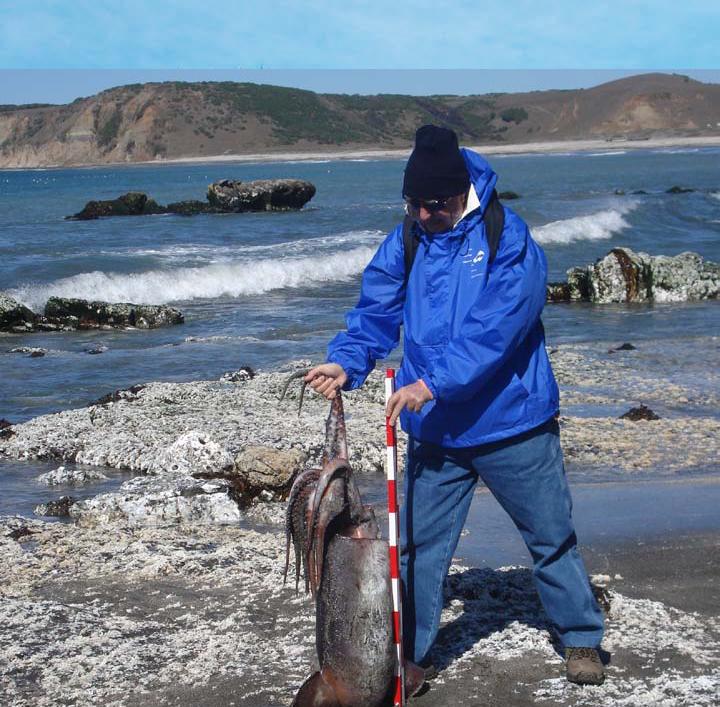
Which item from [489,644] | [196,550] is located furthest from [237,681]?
[196,550]

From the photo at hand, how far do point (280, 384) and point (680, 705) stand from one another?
297 inches

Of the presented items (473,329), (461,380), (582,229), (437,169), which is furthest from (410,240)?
(582,229)

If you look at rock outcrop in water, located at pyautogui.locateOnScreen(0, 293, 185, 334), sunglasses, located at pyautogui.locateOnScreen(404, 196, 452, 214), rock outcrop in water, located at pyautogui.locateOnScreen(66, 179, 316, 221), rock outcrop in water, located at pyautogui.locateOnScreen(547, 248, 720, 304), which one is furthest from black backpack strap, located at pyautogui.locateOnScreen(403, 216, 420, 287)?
rock outcrop in water, located at pyautogui.locateOnScreen(66, 179, 316, 221)

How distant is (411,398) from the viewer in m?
4.05

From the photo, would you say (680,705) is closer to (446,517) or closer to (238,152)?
(446,517)

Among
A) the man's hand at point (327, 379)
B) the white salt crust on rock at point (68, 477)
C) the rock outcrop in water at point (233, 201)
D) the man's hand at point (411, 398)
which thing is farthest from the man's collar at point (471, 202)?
the rock outcrop in water at point (233, 201)

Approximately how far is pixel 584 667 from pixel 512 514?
2.15ft

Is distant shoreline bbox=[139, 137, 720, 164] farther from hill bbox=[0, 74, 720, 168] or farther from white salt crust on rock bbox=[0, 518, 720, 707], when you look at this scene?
white salt crust on rock bbox=[0, 518, 720, 707]

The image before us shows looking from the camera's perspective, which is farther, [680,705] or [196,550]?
[196,550]

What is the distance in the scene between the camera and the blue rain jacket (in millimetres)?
4074

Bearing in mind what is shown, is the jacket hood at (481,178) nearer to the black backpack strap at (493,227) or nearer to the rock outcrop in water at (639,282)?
the black backpack strap at (493,227)

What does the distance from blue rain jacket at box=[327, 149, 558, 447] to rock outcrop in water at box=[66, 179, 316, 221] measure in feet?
162

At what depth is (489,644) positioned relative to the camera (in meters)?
4.90

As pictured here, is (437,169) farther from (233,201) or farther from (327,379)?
(233,201)
